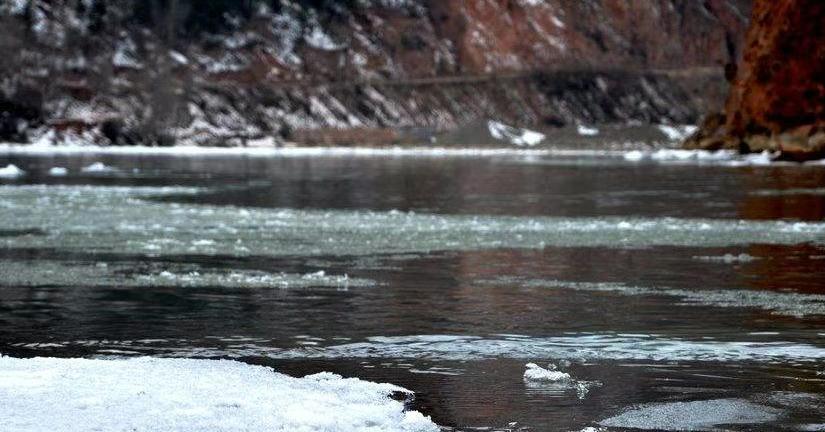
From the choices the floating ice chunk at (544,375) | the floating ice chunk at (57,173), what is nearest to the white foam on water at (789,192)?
the floating ice chunk at (57,173)

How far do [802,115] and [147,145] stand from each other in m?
58.6

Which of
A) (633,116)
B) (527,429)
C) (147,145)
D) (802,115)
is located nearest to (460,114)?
(633,116)

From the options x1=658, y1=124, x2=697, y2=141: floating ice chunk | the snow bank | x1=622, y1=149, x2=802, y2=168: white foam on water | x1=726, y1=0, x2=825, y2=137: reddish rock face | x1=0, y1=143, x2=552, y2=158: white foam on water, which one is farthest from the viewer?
x1=658, y1=124, x2=697, y2=141: floating ice chunk

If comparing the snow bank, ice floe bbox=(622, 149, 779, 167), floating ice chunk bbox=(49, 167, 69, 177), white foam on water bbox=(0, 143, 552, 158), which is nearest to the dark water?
the snow bank

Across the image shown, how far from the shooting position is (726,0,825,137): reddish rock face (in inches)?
2586

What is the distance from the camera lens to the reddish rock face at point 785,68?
216 ft

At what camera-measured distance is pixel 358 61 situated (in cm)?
15525

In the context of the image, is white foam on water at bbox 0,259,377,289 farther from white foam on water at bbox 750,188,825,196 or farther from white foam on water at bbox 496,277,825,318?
white foam on water at bbox 750,188,825,196

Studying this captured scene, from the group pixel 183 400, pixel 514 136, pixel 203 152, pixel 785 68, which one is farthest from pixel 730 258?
pixel 514 136

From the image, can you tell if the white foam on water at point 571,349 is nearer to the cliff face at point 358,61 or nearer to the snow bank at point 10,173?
the snow bank at point 10,173

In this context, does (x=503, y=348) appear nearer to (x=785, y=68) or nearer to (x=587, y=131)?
(x=785, y=68)

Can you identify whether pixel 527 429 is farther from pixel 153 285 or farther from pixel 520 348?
pixel 153 285

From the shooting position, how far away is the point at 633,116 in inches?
6516

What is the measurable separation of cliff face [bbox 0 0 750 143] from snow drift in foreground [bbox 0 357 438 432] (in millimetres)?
113515
